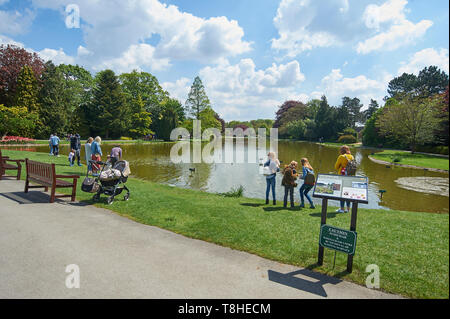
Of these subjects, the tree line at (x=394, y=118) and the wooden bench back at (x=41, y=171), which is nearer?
the wooden bench back at (x=41, y=171)

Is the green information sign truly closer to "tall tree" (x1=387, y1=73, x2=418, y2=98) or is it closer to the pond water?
the pond water

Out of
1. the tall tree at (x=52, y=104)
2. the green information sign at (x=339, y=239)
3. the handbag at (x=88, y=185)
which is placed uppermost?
the tall tree at (x=52, y=104)

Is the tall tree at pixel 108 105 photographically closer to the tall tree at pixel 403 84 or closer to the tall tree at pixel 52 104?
the tall tree at pixel 52 104

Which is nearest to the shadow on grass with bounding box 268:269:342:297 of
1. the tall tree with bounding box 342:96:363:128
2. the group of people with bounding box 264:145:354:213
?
the group of people with bounding box 264:145:354:213

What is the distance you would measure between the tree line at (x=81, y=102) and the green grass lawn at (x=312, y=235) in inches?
1484

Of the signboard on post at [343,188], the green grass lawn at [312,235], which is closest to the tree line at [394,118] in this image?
the green grass lawn at [312,235]

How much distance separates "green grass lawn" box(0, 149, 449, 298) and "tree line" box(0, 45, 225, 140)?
124ft

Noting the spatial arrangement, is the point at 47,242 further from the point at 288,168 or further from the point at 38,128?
the point at 38,128

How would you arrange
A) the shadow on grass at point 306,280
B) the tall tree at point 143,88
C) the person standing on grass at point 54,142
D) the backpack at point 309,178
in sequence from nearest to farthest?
the shadow on grass at point 306,280 < the backpack at point 309,178 < the person standing on grass at point 54,142 < the tall tree at point 143,88

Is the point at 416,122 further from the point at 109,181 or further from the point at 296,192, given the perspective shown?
the point at 109,181

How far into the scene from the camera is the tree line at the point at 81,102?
4000 cm

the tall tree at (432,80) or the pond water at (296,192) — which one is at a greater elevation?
the tall tree at (432,80)

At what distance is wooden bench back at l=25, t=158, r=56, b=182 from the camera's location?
301 inches

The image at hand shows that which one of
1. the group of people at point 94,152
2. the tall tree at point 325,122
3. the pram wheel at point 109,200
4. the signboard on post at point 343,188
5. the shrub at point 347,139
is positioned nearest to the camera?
the signboard on post at point 343,188
